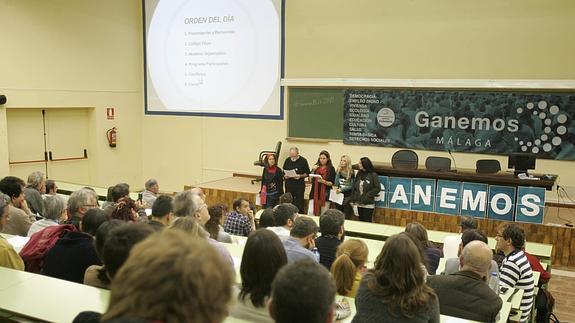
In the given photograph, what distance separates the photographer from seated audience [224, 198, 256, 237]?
5152mm

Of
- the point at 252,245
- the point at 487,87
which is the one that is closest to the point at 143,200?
the point at 252,245

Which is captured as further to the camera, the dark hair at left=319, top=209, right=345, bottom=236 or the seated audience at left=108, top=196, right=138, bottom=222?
the seated audience at left=108, top=196, right=138, bottom=222

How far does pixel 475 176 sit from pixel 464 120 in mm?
1720

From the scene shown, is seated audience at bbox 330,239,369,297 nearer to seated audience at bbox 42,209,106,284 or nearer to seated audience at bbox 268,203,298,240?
seated audience at bbox 268,203,298,240

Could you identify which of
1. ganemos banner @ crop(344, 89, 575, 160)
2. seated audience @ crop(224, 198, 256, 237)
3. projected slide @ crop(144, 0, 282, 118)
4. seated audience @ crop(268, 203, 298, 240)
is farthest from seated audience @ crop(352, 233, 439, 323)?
projected slide @ crop(144, 0, 282, 118)

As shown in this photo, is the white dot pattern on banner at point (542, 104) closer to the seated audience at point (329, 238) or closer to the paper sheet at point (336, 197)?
the paper sheet at point (336, 197)

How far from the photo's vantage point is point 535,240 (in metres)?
6.81

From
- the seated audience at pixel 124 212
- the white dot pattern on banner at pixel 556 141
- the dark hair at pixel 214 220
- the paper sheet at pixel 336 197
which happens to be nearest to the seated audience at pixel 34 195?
the seated audience at pixel 124 212

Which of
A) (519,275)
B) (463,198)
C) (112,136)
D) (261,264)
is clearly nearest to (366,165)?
(463,198)

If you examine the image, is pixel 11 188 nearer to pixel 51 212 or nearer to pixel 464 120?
pixel 51 212

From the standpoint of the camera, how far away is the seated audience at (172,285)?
1.02 meters

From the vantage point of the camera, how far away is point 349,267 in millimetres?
2955

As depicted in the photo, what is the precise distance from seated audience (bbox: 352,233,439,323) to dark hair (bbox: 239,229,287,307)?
0.42 metres

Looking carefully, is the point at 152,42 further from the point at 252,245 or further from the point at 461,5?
the point at 252,245
